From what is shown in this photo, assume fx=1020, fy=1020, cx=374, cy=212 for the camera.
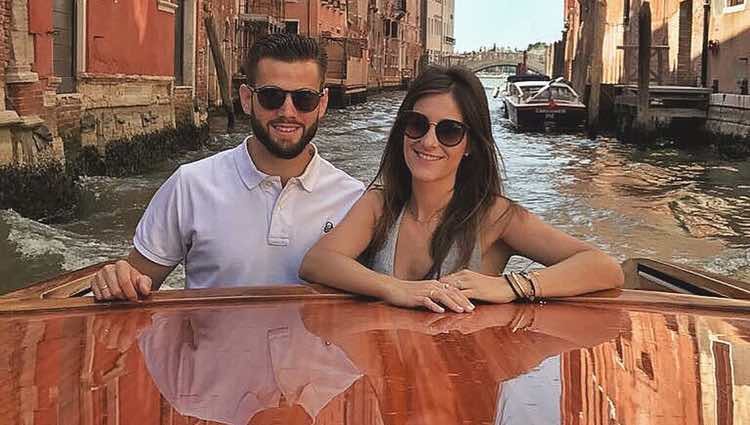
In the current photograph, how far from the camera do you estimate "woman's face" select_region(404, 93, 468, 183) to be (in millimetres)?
2061

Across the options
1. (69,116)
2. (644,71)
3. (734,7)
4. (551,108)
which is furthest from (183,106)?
(551,108)

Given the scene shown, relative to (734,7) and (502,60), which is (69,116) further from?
(502,60)

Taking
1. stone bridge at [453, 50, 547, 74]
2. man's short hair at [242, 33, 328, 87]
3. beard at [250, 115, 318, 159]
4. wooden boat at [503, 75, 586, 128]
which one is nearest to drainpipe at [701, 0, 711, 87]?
wooden boat at [503, 75, 586, 128]

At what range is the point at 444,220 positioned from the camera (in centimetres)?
212

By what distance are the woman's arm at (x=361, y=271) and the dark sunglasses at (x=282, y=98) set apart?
0.83 feet

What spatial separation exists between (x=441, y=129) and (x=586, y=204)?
28.5ft

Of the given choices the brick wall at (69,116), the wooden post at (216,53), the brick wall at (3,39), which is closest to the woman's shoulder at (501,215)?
the brick wall at (3,39)

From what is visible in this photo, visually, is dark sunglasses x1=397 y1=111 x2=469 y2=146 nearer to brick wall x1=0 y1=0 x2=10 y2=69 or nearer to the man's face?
the man's face

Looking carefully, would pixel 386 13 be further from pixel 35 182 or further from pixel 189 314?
pixel 189 314

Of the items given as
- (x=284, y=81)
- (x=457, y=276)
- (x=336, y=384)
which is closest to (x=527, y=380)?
(x=336, y=384)

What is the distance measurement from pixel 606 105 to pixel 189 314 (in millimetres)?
20468

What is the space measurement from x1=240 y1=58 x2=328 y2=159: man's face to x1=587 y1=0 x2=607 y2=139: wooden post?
16.6 m

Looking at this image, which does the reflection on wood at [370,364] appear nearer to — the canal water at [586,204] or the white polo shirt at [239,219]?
the white polo shirt at [239,219]

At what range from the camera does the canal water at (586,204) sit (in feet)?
22.1
